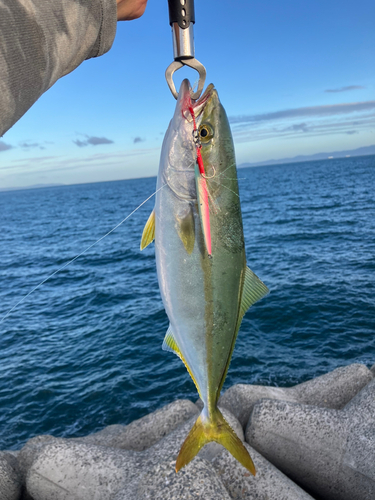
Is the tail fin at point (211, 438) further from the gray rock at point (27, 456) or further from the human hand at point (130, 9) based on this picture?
the gray rock at point (27, 456)

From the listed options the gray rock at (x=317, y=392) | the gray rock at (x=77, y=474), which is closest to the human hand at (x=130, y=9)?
the gray rock at (x=77, y=474)

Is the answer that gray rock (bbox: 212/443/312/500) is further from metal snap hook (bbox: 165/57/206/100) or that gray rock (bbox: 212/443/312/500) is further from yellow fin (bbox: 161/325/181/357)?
metal snap hook (bbox: 165/57/206/100)

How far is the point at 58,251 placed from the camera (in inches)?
1309

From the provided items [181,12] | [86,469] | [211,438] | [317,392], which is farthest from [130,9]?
[317,392]

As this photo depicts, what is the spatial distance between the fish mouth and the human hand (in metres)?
0.57

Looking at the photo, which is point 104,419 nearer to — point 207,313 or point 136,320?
point 136,320

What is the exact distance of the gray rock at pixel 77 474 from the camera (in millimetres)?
5719

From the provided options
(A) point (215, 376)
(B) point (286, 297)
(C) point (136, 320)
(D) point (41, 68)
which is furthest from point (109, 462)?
(B) point (286, 297)

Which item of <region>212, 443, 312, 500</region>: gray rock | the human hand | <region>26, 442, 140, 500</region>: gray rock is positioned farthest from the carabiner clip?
<region>26, 442, 140, 500</region>: gray rock

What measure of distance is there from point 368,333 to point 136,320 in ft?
27.7

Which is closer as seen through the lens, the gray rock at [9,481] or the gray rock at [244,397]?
the gray rock at [9,481]

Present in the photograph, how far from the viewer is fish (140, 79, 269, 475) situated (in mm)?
2689

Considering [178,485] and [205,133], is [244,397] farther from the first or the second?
[205,133]

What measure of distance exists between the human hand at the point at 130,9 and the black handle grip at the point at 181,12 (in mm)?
259
